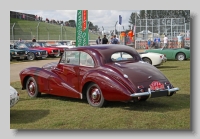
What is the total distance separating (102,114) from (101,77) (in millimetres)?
822

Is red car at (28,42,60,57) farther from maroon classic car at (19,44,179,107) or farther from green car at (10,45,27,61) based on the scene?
maroon classic car at (19,44,179,107)

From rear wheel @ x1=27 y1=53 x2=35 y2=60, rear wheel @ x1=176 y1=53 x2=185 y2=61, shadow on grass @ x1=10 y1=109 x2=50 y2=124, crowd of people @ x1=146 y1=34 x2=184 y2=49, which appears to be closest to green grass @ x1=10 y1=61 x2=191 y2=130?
shadow on grass @ x1=10 y1=109 x2=50 y2=124

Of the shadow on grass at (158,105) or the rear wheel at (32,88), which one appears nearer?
the shadow on grass at (158,105)

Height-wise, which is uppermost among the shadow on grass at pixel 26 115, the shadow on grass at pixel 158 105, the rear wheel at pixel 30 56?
the rear wheel at pixel 30 56

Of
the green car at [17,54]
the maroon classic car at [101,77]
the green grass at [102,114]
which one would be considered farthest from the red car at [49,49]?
the green grass at [102,114]

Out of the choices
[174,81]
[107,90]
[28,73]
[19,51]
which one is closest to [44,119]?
[107,90]

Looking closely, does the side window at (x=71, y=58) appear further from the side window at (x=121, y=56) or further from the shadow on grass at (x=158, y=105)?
the shadow on grass at (x=158, y=105)

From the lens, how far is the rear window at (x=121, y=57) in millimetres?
8271

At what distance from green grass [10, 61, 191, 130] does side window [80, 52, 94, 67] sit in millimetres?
934

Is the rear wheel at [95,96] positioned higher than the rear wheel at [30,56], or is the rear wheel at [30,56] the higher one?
the rear wheel at [30,56]

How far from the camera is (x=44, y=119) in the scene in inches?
284

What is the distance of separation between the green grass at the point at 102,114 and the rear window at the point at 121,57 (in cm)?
102

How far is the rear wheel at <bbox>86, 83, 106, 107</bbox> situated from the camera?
25.9ft

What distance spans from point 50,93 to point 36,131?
2.97m
